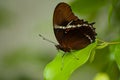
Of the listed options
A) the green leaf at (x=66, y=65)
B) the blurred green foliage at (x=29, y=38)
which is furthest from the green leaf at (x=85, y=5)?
the green leaf at (x=66, y=65)

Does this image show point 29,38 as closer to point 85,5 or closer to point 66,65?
point 85,5

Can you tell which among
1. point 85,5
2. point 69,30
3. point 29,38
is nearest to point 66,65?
point 69,30

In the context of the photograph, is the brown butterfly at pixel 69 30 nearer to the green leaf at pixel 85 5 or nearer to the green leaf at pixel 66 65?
the green leaf at pixel 66 65

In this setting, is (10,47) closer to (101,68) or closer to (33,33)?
(33,33)

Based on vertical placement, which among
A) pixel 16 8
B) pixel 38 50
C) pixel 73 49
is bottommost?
pixel 73 49

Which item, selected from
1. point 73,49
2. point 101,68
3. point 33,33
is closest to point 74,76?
point 101,68
